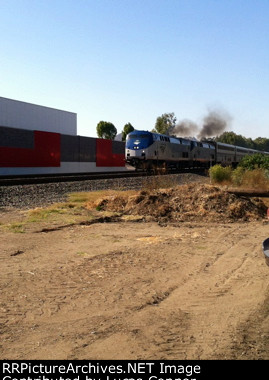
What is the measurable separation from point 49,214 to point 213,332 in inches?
344

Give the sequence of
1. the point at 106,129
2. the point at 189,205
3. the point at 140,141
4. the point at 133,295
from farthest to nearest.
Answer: the point at 106,129 < the point at 140,141 < the point at 189,205 < the point at 133,295

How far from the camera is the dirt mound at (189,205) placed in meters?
12.2

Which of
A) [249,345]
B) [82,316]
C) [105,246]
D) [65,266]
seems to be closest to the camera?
[249,345]

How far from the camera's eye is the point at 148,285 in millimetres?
5836

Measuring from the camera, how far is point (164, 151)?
122ft

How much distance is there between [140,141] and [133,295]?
30039 mm

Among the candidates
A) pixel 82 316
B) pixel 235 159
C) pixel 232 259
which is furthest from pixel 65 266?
pixel 235 159

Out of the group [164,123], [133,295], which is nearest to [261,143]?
[164,123]

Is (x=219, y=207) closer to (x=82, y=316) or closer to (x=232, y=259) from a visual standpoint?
(x=232, y=259)

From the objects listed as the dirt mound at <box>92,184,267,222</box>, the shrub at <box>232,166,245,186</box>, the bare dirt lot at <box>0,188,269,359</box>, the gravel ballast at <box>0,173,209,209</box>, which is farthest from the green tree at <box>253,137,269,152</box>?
the bare dirt lot at <box>0,188,269,359</box>

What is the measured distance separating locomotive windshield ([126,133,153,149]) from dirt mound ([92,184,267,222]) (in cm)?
2052

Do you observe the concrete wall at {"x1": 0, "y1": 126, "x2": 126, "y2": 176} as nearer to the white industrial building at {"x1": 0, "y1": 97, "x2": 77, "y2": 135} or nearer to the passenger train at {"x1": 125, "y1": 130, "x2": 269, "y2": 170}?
the white industrial building at {"x1": 0, "y1": 97, "x2": 77, "y2": 135}

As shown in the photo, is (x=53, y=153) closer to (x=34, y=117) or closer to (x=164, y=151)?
(x=34, y=117)

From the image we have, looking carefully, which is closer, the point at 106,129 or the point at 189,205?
the point at 189,205
